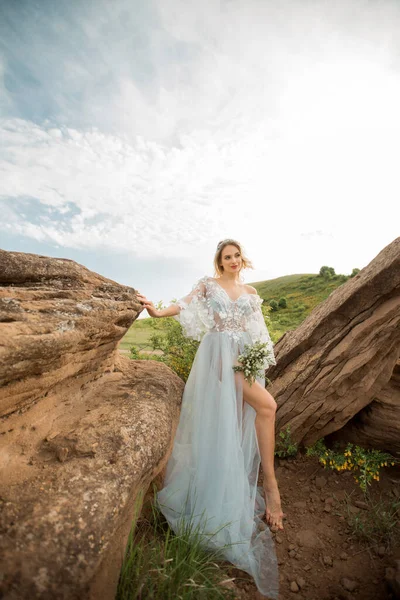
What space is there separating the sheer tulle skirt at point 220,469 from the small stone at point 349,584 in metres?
0.70

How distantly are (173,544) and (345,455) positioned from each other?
10.6 feet

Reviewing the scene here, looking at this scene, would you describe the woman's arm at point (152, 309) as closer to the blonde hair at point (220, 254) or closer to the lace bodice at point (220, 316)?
the lace bodice at point (220, 316)

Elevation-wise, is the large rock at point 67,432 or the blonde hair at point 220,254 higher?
the blonde hair at point 220,254

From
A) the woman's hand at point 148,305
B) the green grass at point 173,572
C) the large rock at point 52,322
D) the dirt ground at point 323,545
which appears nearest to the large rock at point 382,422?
the dirt ground at point 323,545

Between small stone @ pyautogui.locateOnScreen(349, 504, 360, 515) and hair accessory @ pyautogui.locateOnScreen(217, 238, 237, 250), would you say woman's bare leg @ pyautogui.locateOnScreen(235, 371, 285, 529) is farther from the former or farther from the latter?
hair accessory @ pyautogui.locateOnScreen(217, 238, 237, 250)

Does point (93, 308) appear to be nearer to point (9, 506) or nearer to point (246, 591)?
point (9, 506)

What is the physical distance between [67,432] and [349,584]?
10.8ft

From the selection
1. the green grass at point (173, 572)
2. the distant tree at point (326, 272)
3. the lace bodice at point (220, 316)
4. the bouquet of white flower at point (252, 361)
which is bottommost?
the green grass at point (173, 572)

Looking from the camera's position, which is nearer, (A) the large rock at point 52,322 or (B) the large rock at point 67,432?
(B) the large rock at point 67,432

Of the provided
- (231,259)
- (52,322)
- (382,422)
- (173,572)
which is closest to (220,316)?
(231,259)

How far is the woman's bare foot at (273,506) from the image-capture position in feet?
13.5

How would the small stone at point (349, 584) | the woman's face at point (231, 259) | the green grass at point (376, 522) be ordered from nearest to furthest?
the small stone at point (349, 584), the green grass at point (376, 522), the woman's face at point (231, 259)

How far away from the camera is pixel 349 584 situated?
3.40 m

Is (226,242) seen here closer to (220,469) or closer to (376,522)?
(220,469)
